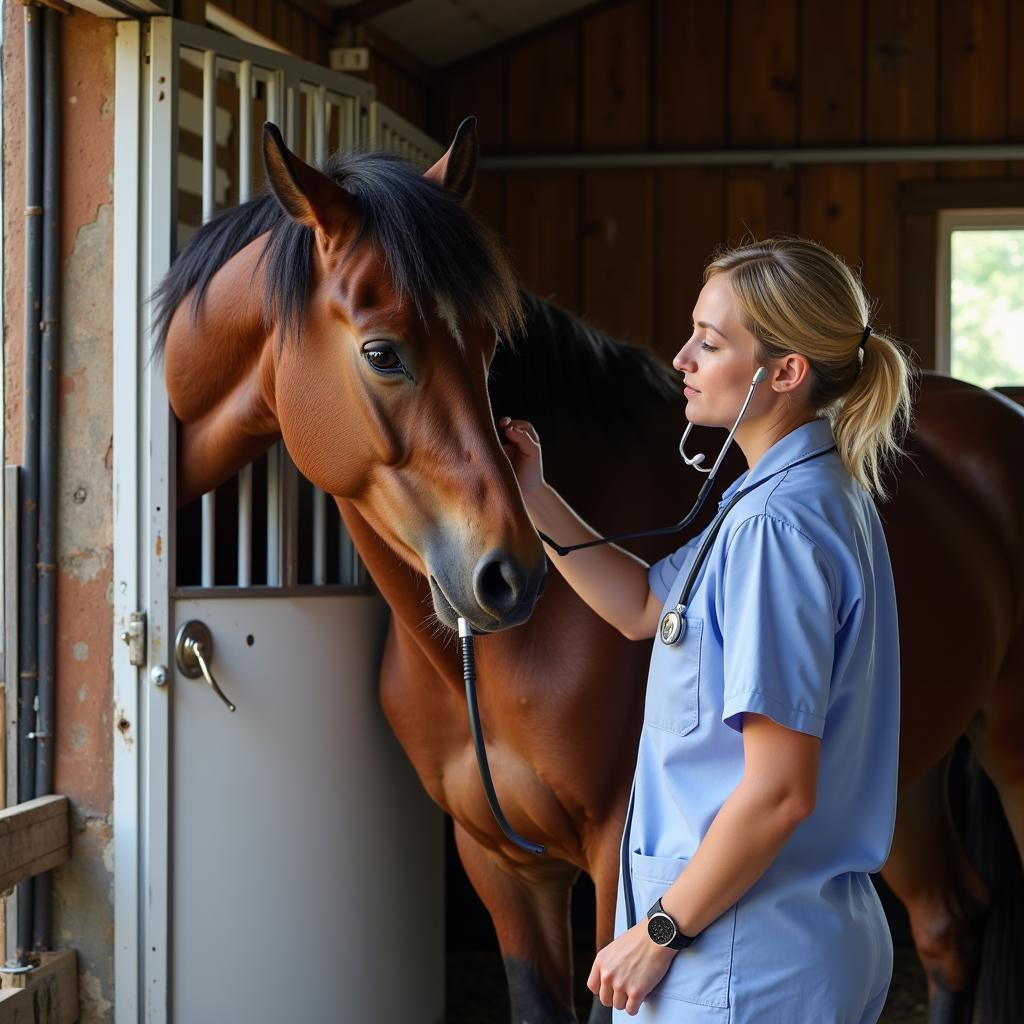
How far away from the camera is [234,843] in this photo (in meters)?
1.96

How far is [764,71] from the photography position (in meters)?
3.75

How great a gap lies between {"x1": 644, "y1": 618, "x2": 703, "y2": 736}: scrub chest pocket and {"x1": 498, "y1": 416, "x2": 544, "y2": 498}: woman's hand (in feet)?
1.53

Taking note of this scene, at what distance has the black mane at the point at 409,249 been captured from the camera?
148 cm

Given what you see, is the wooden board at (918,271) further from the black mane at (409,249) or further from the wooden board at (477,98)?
the black mane at (409,249)

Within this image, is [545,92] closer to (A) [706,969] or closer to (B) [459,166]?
(B) [459,166]

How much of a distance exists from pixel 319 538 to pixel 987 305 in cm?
256

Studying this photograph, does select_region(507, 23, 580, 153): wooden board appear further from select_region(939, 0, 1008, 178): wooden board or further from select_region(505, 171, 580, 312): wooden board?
select_region(939, 0, 1008, 178): wooden board

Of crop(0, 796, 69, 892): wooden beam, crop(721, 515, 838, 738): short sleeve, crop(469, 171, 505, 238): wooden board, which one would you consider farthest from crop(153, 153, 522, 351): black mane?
crop(469, 171, 505, 238): wooden board

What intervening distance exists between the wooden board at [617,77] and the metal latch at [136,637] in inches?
98.3

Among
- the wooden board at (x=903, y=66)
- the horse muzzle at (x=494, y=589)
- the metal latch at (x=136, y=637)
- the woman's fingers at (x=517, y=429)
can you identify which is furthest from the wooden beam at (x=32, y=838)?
the wooden board at (x=903, y=66)

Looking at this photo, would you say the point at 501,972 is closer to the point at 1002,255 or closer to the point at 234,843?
the point at 234,843

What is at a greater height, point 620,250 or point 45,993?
point 620,250

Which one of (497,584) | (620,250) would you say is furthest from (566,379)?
(620,250)

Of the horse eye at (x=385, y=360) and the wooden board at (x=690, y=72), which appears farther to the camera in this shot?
the wooden board at (x=690, y=72)
